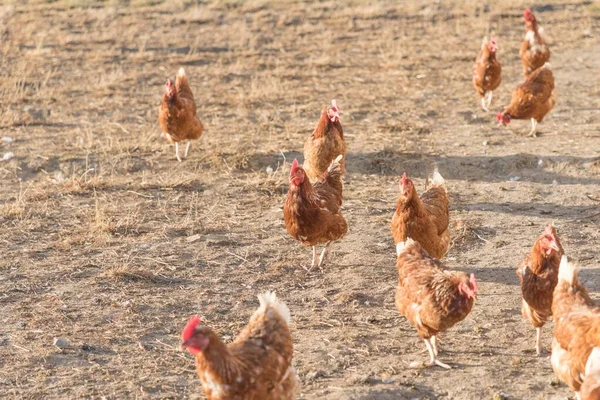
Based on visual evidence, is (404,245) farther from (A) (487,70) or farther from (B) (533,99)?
(A) (487,70)

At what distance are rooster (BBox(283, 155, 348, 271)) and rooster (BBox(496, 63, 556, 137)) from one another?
3953 mm

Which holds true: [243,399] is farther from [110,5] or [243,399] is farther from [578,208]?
[110,5]

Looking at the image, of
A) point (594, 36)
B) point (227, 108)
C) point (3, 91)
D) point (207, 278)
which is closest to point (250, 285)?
point (207, 278)

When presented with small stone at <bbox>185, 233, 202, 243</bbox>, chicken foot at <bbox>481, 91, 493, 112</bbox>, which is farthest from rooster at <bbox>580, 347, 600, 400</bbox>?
chicken foot at <bbox>481, 91, 493, 112</bbox>

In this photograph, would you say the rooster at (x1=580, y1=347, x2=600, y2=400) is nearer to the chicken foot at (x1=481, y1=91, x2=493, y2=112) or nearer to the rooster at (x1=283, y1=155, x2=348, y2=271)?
the rooster at (x1=283, y1=155, x2=348, y2=271)

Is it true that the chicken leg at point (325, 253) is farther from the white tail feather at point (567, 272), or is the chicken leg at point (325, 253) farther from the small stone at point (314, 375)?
the white tail feather at point (567, 272)

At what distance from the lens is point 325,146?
8477 mm

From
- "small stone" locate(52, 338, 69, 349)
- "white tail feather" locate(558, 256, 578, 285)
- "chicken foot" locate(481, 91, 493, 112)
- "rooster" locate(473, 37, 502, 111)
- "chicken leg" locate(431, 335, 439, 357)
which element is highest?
"rooster" locate(473, 37, 502, 111)

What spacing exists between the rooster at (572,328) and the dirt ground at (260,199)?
499mm

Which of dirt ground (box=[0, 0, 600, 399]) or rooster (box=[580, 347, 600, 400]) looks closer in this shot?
rooster (box=[580, 347, 600, 400])

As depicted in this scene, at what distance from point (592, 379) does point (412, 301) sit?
1.70m

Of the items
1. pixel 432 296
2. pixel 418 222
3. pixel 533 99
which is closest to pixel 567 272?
pixel 432 296

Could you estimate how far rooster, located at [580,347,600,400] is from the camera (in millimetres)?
3955

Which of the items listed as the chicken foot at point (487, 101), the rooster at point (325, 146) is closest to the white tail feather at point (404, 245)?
the rooster at point (325, 146)
